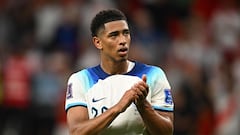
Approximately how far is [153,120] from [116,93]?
1.49 ft

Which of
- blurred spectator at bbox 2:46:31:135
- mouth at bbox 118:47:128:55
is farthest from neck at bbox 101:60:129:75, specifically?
blurred spectator at bbox 2:46:31:135

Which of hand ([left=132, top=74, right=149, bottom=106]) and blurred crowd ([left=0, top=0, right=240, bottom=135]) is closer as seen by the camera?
hand ([left=132, top=74, right=149, bottom=106])

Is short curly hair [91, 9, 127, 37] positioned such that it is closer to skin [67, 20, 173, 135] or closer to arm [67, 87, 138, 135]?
skin [67, 20, 173, 135]

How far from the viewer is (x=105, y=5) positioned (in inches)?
632

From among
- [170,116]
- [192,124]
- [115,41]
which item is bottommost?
[192,124]

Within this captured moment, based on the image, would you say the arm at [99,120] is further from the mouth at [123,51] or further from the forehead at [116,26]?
the forehead at [116,26]

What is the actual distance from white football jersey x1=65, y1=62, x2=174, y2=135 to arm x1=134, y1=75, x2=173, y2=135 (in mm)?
176

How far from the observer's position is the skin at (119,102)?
24.5 feet

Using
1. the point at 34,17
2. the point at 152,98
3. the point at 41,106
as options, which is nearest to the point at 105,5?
the point at 34,17

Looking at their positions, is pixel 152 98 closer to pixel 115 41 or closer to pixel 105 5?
pixel 115 41

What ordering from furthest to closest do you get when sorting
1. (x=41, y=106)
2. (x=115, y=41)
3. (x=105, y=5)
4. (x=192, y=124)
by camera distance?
1. (x=105, y=5)
2. (x=41, y=106)
3. (x=192, y=124)
4. (x=115, y=41)

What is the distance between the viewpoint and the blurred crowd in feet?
46.5

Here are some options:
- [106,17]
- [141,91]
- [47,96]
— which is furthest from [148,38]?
[141,91]

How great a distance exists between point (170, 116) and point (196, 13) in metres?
9.32
